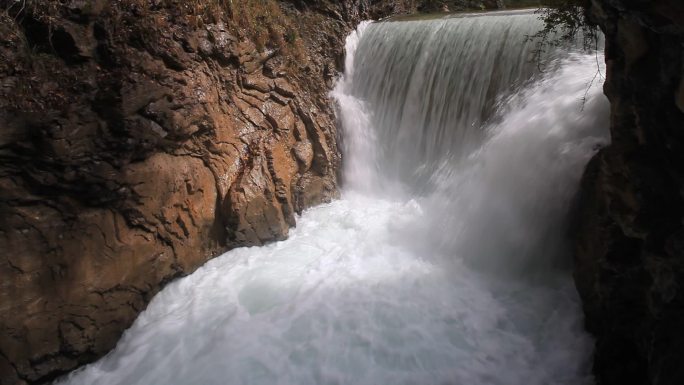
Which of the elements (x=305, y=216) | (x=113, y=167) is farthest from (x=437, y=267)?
(x=113, y=167)

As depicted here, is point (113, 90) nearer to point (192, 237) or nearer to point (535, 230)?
point (192, 237)

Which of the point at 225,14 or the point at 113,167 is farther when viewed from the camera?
the point at 225,14

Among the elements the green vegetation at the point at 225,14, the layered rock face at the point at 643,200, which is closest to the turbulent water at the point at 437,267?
the layered rock face at the point at 643,200

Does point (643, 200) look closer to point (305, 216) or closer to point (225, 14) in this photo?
point (305, 216)

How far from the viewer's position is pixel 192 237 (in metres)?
5.04

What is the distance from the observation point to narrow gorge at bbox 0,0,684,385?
2.82m

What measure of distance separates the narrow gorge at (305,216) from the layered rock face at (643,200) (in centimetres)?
1

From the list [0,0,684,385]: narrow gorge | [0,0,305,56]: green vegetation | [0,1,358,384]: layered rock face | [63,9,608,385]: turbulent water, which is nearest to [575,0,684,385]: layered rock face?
[0,0,684,385]: narrow gorge

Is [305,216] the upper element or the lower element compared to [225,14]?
lower

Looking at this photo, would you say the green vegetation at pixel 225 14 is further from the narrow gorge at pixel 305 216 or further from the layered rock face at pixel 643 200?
the layered rock face at pixel 643 200

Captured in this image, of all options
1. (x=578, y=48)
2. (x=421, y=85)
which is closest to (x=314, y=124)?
(x=421, y=85)

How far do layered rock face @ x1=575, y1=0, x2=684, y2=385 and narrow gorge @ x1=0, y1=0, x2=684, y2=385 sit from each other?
0.01 m

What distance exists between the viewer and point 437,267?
16.4ft

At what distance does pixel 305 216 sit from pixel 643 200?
Answer: 4676 millimetres
